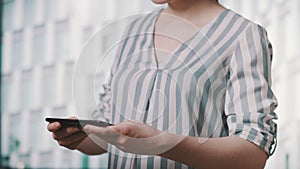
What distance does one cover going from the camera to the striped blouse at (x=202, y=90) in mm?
880

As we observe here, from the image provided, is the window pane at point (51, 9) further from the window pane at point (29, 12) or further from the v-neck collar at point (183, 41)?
the v-neck collar at point (183, 41)

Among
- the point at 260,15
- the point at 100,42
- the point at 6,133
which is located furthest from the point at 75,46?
the point at 100,42

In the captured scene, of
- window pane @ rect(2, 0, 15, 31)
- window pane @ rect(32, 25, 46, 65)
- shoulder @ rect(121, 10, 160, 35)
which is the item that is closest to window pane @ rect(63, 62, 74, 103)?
window pane @ rect(32, 25, 46, 65)

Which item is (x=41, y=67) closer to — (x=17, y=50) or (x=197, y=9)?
(x=17, y=50)

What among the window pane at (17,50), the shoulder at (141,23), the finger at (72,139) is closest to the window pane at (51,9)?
the window pane at (17,50)

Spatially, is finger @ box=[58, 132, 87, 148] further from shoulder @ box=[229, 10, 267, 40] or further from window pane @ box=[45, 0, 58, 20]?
window pane @ box=[45, 0, 58, 20]

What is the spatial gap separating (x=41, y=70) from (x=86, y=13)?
1.08 feet

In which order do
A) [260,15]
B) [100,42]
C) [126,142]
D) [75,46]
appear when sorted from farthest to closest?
[75,46] → [260,15] → [100,42] → [126,142]

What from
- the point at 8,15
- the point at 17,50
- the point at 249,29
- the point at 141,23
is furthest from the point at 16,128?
the point at 249,29

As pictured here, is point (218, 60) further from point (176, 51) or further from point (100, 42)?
point (100, 42)

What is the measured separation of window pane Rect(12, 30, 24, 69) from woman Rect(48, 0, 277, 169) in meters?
2.22

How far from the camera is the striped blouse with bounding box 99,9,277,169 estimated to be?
880mm

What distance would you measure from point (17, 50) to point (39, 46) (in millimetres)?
113

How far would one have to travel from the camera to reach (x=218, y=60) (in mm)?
908
